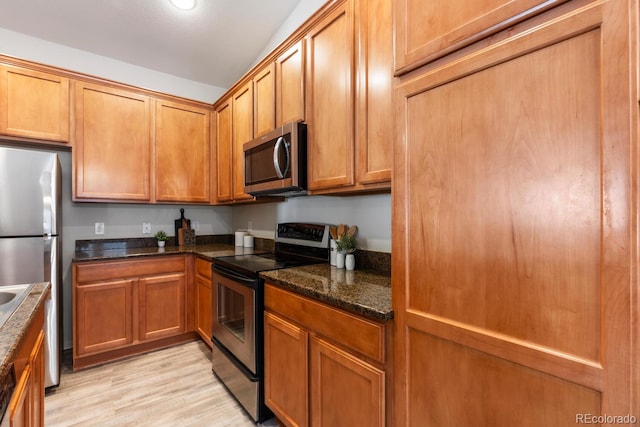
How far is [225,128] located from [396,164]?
2.43 m

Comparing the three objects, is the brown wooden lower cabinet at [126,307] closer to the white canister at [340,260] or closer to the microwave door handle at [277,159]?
the microwave door handle at [277,159]

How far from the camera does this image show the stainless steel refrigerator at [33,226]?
6.60 ft

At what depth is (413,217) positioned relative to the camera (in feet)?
3.42

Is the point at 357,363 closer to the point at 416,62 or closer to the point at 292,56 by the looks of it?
the point at 416,62

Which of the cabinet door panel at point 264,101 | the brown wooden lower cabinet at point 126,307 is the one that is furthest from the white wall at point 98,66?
the brown wooden lower cabinet at point 126,307

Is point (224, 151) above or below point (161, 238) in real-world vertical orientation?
above

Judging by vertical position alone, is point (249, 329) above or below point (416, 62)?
below

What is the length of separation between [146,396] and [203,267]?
1025mm

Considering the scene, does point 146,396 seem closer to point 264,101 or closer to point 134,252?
point 134,252

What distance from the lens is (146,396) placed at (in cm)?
208

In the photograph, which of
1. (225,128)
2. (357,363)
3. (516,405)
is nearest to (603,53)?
(516,405)

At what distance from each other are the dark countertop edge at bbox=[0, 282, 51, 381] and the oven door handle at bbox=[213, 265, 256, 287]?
92 cm

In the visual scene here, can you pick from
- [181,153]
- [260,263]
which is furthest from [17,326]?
[181,153]

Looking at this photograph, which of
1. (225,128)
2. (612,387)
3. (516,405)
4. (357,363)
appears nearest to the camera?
Result: (612,387)
